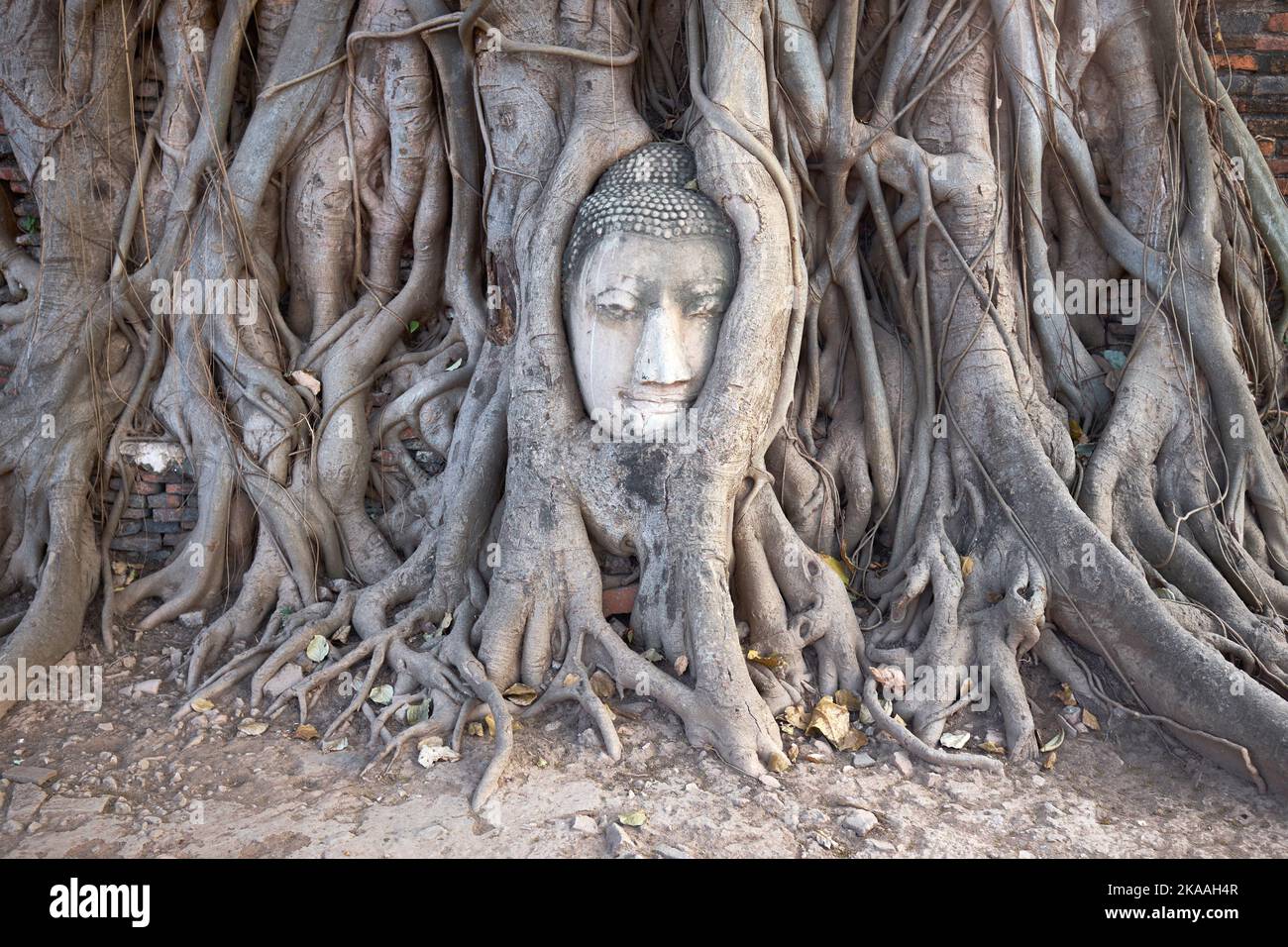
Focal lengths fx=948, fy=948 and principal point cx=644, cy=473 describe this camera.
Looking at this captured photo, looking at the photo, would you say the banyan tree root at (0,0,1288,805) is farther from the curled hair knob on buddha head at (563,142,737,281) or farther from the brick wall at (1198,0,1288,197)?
the brick wall at (1198,0,1288,197)

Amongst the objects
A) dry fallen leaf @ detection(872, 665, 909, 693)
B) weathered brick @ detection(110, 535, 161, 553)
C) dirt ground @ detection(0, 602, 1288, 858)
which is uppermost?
weathered brick @ detection(110, 535, 161, 553)

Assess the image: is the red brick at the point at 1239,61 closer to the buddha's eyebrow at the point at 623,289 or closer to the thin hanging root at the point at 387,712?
the buddha's eyebrow at the point at 623,289

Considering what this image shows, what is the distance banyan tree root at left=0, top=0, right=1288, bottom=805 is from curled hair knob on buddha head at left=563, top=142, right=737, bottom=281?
0.02 meters

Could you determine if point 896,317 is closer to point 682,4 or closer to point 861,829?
point 682,4

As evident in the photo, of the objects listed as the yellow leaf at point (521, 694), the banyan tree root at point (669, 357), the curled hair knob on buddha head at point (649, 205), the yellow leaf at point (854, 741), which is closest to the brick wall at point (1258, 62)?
the banyan tree root at point (669, 357)

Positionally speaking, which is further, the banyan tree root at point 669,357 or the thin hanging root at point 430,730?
the banyan tree root at point 669,357

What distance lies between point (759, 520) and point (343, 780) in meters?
1.51

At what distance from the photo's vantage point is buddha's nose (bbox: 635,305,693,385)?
2.98 metres

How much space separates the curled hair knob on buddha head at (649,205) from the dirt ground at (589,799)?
1.49 metres

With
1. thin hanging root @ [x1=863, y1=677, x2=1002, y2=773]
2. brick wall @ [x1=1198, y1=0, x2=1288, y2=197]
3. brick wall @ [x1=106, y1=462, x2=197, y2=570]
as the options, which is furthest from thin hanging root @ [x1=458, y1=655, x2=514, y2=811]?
brick wall @ [x1=1198, y1=0, x2=1288, y2=197]

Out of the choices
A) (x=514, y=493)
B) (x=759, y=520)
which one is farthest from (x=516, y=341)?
(x=759, y=520)

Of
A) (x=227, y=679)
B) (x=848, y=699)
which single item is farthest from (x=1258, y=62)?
(x=227, y=679)

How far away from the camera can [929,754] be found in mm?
2754

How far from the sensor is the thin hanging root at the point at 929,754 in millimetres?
2742
